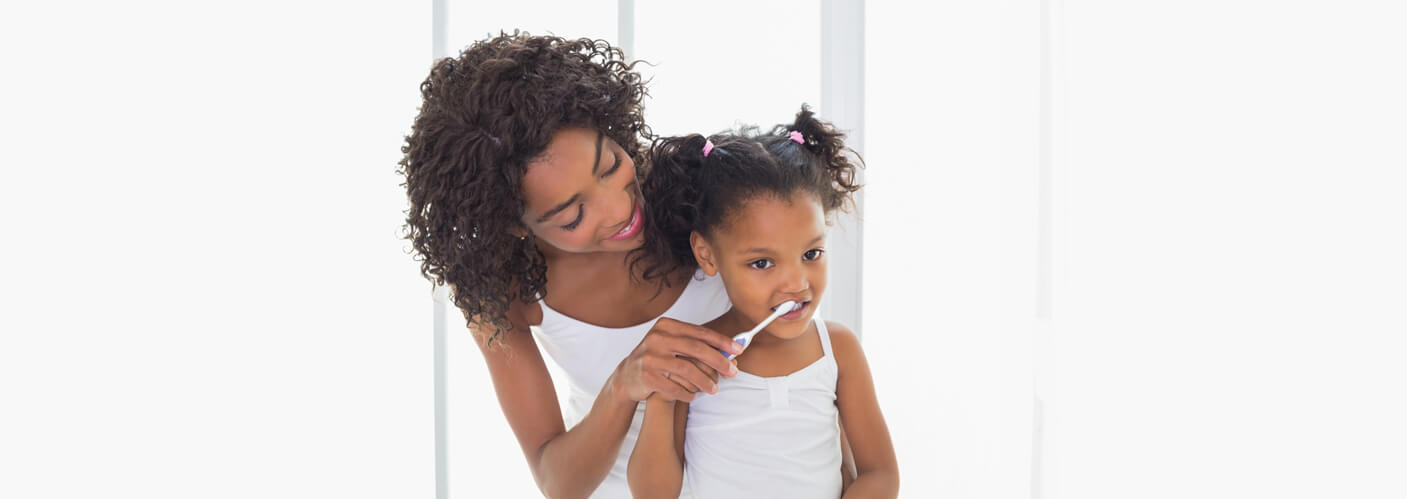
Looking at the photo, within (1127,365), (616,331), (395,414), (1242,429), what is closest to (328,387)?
(395,414)

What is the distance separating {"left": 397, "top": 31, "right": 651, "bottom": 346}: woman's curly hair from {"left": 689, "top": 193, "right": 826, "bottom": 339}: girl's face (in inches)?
7.5

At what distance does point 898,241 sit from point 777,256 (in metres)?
0.54

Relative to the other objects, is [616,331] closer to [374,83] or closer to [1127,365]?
[1127,365]

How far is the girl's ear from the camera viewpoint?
100cm

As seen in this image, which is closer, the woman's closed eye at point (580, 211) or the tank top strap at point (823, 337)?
the woman's closed eye at point (580, 211)

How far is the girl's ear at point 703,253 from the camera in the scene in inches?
39.3

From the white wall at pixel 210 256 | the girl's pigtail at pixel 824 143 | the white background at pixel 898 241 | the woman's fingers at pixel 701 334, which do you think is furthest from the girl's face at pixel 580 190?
the white wall at pixel 210 256

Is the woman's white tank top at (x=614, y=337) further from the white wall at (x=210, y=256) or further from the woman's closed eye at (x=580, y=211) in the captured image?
the white wall at (x=210, y=256)

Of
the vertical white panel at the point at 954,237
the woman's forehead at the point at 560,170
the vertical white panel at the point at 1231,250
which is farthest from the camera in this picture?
the vertical white panel at the point at 954,237

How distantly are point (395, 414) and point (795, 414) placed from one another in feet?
3.08

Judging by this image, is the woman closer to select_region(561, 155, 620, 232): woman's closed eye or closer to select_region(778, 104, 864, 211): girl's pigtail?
select_region(561, 155, 620, 232): woman's closed eye

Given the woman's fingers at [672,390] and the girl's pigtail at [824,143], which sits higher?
the girl's pigtail at [824,143]

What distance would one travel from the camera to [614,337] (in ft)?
3.62

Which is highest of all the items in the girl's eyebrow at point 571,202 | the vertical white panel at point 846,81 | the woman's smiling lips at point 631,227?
the vertical white panel at point 846,81
